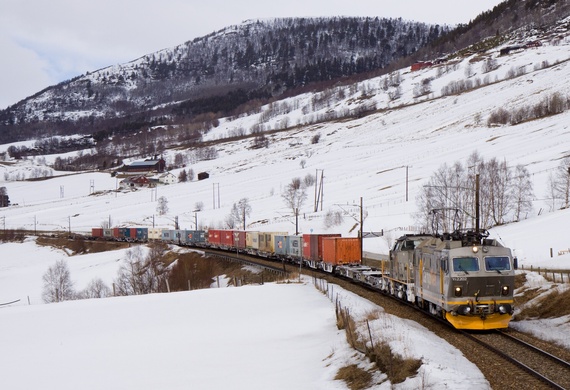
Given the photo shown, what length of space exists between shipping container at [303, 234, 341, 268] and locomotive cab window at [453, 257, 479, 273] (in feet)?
93.6

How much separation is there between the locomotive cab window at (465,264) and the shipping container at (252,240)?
169ft

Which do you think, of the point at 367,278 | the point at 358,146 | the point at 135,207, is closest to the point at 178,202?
the point at 135,207

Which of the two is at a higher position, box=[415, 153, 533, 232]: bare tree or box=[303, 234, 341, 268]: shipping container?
box=[415, 153, 533, 232]: bare tree

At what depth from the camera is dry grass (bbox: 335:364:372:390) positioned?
46.7ft

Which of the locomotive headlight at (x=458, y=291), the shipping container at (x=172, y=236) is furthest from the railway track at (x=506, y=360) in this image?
the shipping container at (x=172, y=236)

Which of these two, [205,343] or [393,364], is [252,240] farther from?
[393,364]

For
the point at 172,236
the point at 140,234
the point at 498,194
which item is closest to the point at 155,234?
the point at 140,234

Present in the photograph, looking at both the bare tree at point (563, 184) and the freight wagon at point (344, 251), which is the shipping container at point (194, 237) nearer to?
the freight wagon at point (344, 251)

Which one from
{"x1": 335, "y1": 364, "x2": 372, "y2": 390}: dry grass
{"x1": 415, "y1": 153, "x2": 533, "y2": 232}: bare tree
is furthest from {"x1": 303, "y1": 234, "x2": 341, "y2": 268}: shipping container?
{"x1": 335, "y1": 364, "x2": 372, "y2": 390}: dry grass

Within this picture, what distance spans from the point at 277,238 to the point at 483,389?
170 ft

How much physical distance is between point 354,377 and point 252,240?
57925 mm

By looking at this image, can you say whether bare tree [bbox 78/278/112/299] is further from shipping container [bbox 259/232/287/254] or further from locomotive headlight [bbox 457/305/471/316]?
locomotive headlight [bbox 457/305/471/316]

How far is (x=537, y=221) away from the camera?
64.4m

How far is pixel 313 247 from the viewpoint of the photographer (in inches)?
2004
